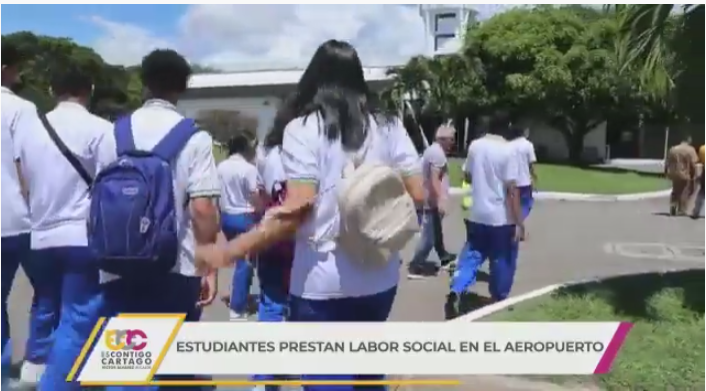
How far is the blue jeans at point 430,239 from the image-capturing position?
6707 mm

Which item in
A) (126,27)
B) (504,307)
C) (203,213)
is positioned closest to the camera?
(203,213)

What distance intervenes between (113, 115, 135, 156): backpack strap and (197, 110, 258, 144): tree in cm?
29

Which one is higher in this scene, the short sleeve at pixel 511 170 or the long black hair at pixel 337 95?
the long black hair at pixel 337 95

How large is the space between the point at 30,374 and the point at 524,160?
108 inches

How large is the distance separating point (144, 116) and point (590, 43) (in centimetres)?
462

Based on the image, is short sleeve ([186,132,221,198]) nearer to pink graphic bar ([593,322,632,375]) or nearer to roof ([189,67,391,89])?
roof ([189,67,391,89])

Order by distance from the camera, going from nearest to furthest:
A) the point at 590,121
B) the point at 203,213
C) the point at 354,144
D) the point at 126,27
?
the point at 354,144, the point at 203,213, the point at 126,27, the point at 590,121

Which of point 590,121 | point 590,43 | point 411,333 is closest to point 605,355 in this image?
point 411,333

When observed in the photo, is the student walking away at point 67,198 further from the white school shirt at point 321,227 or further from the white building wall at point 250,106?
the white school shirt at point 321,227

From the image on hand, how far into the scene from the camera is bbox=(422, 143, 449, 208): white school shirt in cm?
400

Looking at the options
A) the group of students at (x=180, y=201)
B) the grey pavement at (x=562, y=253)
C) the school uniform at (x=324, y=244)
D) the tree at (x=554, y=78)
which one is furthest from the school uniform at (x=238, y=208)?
the school uniform at (x=324, y=244)

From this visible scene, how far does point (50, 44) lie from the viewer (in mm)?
3592

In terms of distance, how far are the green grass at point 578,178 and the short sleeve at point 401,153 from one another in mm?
1948

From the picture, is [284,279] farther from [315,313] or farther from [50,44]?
[50,44]
